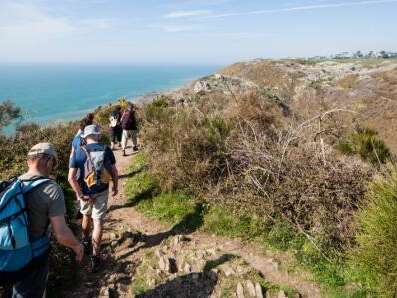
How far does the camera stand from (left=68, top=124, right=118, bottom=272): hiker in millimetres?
6004

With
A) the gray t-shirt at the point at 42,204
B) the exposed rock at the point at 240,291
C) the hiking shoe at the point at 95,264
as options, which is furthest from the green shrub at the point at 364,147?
the gray t-shirt at the point at 42,204

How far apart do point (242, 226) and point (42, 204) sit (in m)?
4.04

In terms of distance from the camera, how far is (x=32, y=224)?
12.9 ft

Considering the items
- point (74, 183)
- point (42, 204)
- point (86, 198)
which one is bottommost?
point (86, 198)

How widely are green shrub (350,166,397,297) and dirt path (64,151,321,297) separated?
0.77 m

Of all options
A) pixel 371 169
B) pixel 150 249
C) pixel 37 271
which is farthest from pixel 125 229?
pixel 371 169

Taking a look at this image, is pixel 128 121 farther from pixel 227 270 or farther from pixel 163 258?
Answer: pixel 227 270

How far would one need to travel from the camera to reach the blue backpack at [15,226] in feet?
12.3

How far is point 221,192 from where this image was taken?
8.09 meters

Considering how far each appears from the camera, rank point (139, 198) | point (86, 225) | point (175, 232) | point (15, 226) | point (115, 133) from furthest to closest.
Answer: point (115, 133) → point (139, 198) → point (175, 232) → point (86, 225) → point (15, 226)

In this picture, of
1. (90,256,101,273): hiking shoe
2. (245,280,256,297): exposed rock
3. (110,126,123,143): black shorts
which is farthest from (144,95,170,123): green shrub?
(245,280,256,297): exposed rock

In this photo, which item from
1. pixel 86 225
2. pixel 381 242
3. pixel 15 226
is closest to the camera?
pixel 15 226

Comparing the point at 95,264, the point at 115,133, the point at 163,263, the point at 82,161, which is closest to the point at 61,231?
the point at 82,161

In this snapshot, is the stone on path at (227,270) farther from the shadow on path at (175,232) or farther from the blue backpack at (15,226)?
the blue backpack at (15,226)
